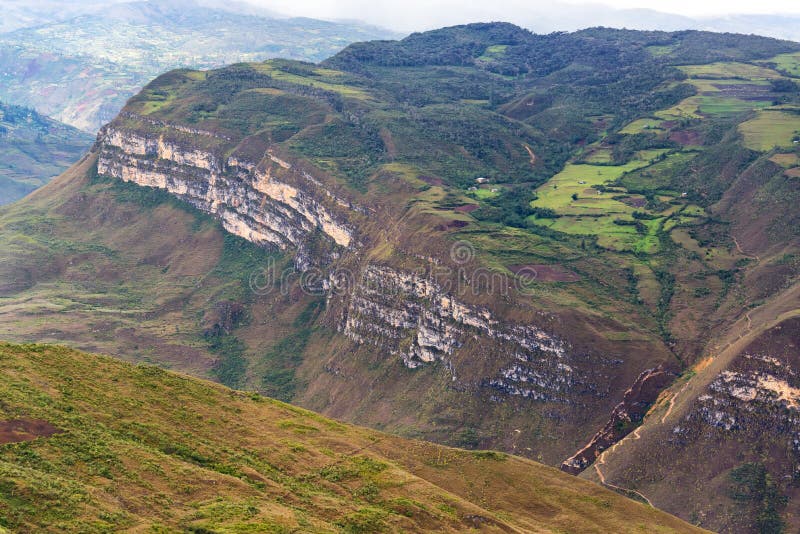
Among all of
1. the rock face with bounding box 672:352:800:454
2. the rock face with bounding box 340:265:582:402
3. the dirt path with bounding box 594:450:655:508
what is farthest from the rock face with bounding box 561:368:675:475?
the rock face with bounding box 672:352:800:454

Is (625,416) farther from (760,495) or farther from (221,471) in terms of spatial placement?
(221,471)

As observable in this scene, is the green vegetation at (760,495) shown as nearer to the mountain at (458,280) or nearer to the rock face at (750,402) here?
the mountain at (458,280)

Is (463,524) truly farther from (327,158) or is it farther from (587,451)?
(327,158)

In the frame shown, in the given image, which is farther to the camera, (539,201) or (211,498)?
(539,201)

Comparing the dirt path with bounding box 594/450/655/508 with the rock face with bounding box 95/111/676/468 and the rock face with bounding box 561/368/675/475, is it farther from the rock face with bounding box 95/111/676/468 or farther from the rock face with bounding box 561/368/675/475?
the rock face with bounding box 95/111/676/468

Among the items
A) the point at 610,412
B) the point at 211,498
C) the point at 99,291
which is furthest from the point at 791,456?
the point at 99,291

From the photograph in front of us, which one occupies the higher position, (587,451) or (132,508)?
(132,508)
